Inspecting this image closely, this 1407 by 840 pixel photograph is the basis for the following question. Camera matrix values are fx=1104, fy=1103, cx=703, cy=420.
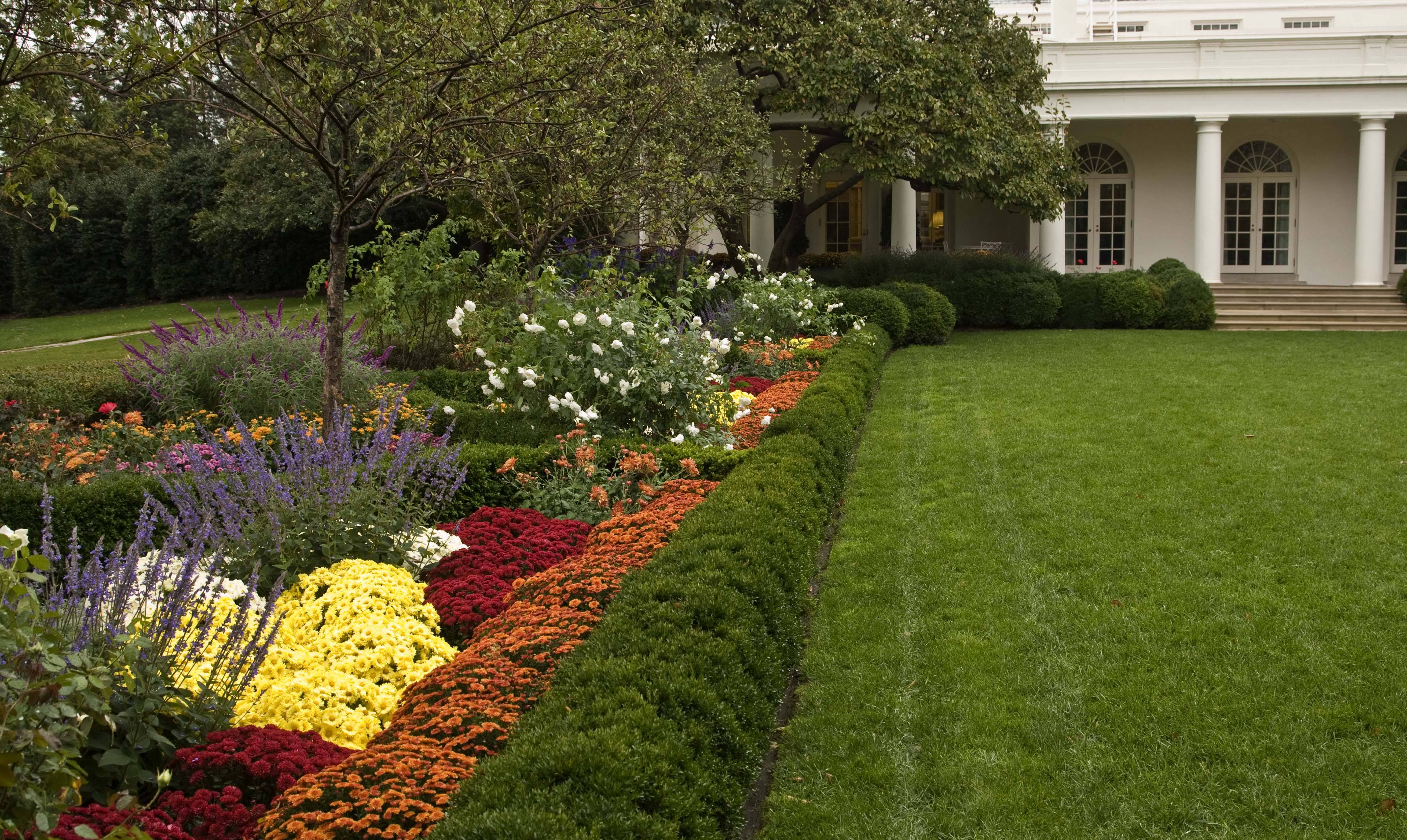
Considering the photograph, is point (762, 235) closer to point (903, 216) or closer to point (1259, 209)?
point (903, 216)

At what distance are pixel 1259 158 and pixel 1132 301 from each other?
7.34 meters

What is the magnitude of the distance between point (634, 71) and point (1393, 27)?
2497cm

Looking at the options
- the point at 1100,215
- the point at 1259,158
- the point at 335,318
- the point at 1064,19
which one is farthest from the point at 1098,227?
the point at 335,318

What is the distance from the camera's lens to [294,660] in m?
3.99

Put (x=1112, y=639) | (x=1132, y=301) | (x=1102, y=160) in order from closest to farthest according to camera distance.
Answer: (x=1112, y=639), (x=1132, y=301), (x=1102, y=160)

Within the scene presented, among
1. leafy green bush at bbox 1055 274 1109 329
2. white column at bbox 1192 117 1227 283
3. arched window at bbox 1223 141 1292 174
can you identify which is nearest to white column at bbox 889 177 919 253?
leafy green bush at bbox 1055 274 1109 329

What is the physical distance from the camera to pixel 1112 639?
199 inches

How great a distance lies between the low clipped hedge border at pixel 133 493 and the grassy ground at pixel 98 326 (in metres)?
5.75

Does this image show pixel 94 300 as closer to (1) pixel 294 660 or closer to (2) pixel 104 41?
(2) pixel 104 41

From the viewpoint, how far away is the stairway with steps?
1955cm

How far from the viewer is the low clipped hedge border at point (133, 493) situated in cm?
580

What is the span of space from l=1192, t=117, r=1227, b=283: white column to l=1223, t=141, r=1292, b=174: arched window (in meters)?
3.00

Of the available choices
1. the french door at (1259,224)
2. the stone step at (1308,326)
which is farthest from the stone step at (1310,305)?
the french door at (1259,224)

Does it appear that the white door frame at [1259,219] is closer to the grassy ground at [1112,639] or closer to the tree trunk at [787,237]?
the tree trunk at [787,237]
